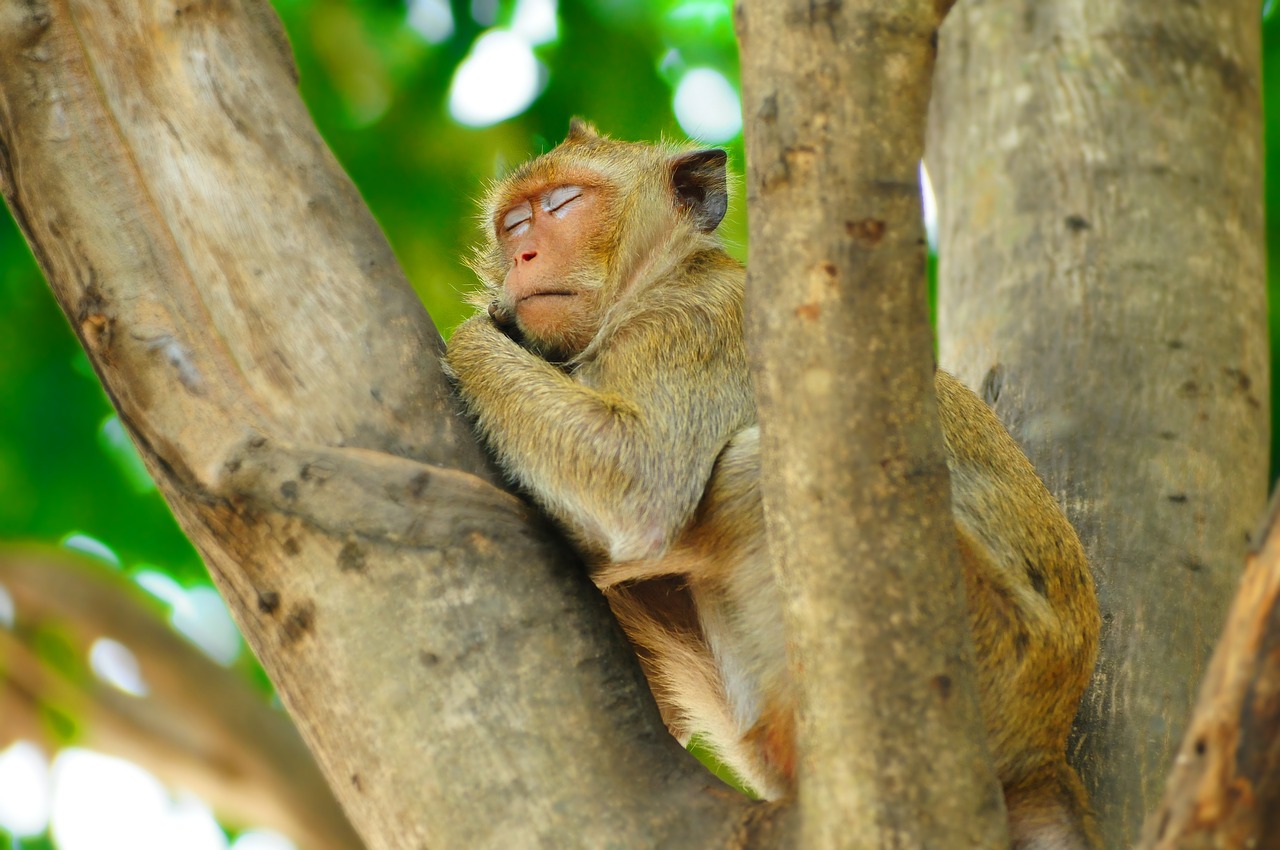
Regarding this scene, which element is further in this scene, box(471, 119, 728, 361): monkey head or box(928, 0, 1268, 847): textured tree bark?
box(471, 119, 728, 361): monkey head

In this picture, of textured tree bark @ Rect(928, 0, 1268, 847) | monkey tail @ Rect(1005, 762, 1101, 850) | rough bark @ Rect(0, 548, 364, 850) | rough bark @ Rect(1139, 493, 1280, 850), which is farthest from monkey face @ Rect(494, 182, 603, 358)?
rough bark @ Rect(0, 548, 364, 850)

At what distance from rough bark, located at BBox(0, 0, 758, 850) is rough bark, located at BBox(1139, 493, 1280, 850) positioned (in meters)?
0.82

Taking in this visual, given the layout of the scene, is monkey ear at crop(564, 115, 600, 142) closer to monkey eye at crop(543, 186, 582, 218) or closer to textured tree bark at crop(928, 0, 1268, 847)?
monkey eye at crop(543, 186, 582, 218)

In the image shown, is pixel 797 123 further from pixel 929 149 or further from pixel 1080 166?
pixel 929 149

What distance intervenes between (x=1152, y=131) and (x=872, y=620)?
2701 mm

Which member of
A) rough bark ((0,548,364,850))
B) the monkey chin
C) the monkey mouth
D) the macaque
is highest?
the monkey mouth

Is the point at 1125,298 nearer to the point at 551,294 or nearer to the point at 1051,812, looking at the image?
the point at 551,294

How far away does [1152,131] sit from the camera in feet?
13.5

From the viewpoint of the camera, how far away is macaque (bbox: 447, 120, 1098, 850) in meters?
2.87

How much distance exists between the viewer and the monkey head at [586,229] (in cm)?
368

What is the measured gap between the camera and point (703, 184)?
4.11 m

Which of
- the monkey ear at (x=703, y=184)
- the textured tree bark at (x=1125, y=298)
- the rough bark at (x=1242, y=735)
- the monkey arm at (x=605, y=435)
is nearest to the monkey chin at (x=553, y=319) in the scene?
the monkey arm at (x=605, y=435)

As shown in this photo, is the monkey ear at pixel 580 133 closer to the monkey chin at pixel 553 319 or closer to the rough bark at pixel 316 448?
the monkey chin at pixel 553 319

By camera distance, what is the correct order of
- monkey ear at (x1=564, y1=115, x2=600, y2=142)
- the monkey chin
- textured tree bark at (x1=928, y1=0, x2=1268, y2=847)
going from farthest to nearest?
monkey ear at (x1=564, y1=115, x2=600, y2=142) → the monkey chin → textured tree bark at (x1=928, y1=0, x2=1268, y2=847)
